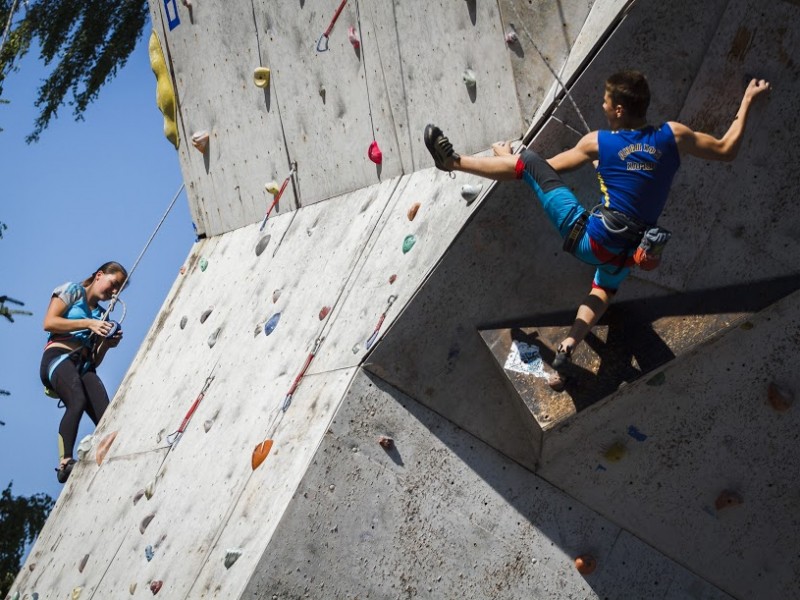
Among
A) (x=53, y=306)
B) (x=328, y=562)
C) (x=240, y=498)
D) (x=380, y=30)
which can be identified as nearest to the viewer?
(x=328, y=562)

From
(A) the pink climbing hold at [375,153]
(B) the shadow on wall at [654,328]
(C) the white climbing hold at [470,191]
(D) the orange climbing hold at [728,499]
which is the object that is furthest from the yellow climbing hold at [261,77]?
(D) the orange climbing hold at [728,499]

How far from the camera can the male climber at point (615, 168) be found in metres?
3.91

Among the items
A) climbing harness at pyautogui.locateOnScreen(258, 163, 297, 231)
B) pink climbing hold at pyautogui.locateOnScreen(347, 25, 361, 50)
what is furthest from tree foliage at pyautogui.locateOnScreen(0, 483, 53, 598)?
pink climbing hold at pyautogui.locateOnScreen(347, 25, 361, 50)

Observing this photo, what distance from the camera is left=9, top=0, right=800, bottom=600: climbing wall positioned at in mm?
4191

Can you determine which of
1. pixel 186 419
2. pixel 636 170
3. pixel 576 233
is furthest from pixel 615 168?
pixel 186 419

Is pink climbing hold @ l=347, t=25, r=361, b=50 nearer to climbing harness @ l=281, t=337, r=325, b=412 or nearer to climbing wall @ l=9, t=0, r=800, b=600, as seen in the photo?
climbing wall @ l=9, t=0, r=800, b=600

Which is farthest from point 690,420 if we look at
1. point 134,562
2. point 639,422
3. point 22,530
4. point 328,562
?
point 22,530

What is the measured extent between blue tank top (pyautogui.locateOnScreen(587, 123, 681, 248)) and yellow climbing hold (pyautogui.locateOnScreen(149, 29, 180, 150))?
3880mm

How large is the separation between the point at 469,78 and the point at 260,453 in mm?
1526

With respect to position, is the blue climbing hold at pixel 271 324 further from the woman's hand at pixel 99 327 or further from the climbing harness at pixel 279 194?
the woman's hand at pixel 99 327

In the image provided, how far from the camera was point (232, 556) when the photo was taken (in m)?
4.37

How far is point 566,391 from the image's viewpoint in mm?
4324

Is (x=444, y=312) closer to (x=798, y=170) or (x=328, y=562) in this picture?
(x=328, y=562)

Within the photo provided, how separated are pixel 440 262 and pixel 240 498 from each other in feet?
3.67
